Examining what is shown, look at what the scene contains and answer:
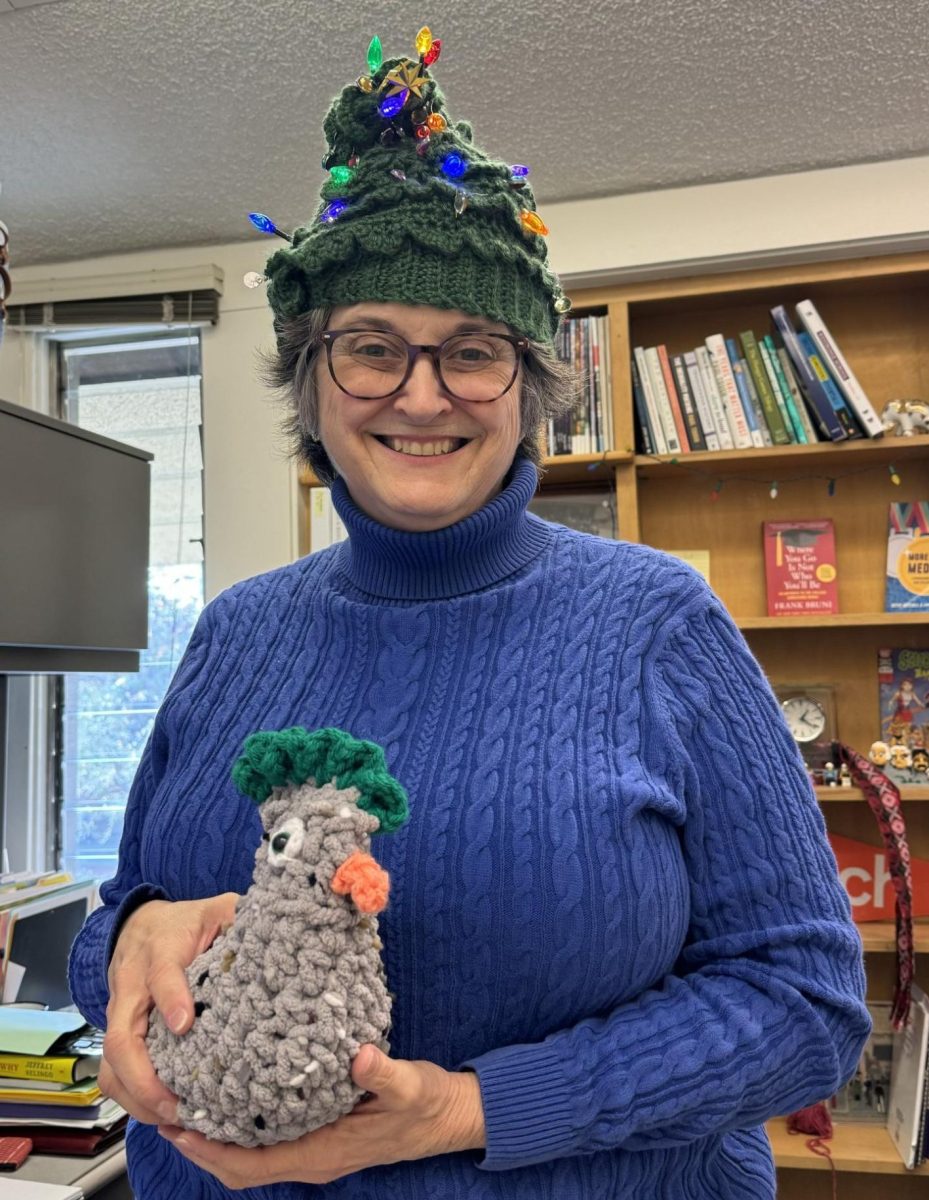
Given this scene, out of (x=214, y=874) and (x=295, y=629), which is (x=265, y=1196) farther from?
(x=295, y=629)

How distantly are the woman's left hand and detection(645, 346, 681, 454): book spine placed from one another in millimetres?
1817

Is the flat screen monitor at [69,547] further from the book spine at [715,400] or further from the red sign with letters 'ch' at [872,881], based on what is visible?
the red sign with letters 'ch' at [872,881]

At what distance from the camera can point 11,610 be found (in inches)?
64.9

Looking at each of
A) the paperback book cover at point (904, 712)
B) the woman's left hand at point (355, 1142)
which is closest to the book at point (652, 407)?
the paperback book cover at point (904, 712)

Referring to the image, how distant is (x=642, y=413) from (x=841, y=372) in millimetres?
460

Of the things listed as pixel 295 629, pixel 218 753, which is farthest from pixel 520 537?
pixel 218 753

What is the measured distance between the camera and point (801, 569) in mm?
2309

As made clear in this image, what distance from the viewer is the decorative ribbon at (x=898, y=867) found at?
197cm

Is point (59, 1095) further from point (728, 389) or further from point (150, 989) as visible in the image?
point (728, 389)

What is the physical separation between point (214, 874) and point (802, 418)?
1.84 m

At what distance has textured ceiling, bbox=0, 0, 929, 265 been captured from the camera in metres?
1.69

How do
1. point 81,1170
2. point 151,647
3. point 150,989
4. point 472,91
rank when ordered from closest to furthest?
point 150,989, point 81,1170, point 472,91, point 151,647

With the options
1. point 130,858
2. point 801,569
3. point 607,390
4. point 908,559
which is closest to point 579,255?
point 607,390

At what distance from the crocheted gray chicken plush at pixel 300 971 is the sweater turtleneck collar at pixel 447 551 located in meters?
0.30
